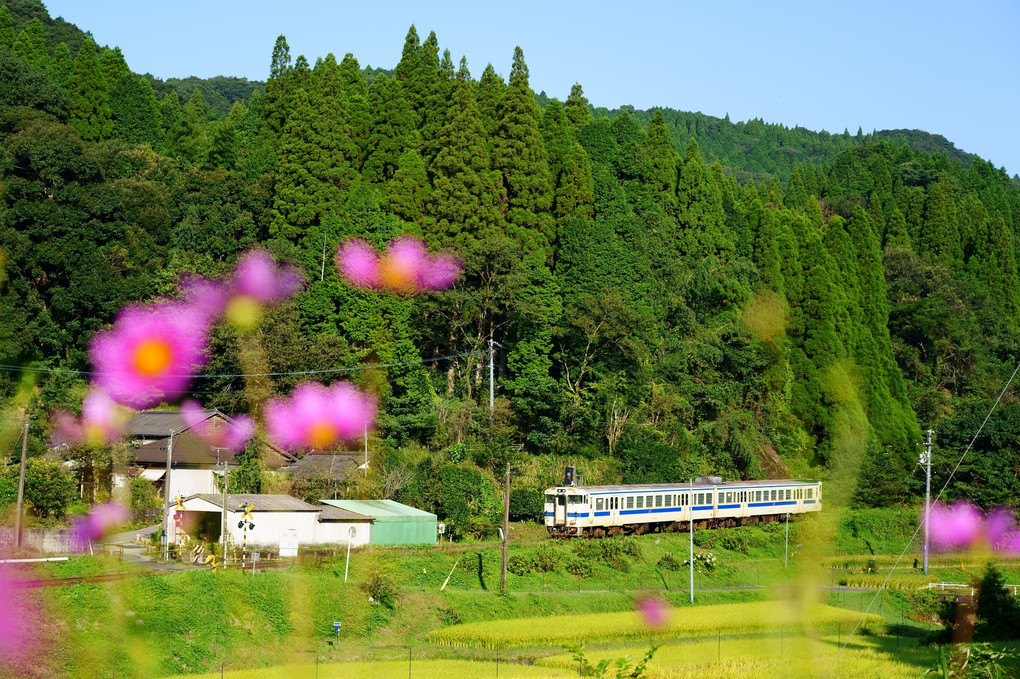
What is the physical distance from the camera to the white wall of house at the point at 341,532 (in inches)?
1443

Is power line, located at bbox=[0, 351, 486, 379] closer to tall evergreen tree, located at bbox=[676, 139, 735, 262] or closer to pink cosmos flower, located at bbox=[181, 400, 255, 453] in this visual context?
pink cosmos flower, located at bbox=[181, 400, 255, 453]

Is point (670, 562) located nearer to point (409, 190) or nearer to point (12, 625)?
point (409, 190)

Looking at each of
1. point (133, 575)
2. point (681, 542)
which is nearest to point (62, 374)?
point (133, 575)

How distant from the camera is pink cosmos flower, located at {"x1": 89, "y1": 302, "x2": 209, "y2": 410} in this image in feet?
146

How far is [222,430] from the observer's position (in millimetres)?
43938

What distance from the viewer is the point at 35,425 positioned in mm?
39625

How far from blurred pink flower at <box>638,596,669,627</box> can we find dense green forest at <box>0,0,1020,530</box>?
30.2ft

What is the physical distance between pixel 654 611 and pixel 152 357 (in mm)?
23058

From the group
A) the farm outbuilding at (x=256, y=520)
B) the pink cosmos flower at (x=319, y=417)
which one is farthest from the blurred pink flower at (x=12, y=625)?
the pink cosmos flower at (x=319, y=417)

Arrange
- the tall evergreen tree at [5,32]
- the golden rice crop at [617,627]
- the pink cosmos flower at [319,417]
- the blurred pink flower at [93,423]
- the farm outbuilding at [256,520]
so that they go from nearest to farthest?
the golden rice crop at [617,627] < the farm outbuilding at [256,520] < the blurred pink flower at [93,423] < the pink cosmos flower at [319,417] < the tall evergreen tree at [5,32]

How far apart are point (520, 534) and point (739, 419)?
604 inches

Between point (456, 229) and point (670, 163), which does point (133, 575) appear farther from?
point (670, 163)

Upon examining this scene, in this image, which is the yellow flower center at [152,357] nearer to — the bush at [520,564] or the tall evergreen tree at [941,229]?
the bush at [520,564]

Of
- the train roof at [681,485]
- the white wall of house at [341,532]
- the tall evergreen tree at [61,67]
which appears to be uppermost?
the tall evergreen tree at [61,67]
